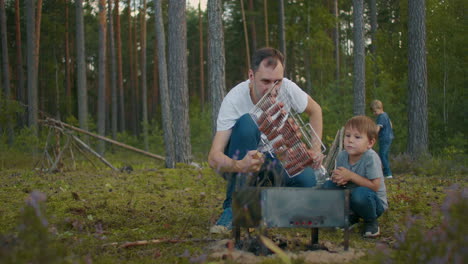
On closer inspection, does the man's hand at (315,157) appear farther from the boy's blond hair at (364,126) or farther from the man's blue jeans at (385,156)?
the man's blue jeans at (385,156)

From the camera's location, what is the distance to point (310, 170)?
4891mm

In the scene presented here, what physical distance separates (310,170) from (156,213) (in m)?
2.28

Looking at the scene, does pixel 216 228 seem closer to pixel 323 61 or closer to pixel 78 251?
pixel 78 251

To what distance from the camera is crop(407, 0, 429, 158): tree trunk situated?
13914 millimetres

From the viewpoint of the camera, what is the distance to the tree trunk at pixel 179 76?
13.7 metres

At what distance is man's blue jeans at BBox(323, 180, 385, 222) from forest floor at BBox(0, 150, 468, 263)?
25cm

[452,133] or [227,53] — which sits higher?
[227,53]

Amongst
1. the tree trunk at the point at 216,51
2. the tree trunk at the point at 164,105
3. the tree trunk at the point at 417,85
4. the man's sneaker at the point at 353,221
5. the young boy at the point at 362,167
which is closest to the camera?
the young boy at the point at 362,167

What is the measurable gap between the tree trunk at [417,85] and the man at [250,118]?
32.3ft

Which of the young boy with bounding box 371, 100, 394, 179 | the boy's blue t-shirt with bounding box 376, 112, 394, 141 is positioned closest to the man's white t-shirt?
the young boy with bounding box 371, 100, 394, 179

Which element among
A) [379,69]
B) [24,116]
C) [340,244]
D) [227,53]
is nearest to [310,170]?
[340,244]

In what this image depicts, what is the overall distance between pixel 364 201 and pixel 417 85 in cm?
1022

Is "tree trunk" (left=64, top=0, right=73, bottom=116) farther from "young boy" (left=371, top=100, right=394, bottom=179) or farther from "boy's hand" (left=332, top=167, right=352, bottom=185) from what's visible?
"boy's hand" (left=332, top=167, right=352, bottom=185)

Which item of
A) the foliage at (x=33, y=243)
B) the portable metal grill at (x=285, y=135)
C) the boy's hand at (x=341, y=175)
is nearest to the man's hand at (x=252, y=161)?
the portable metal grill at (x=285, y=135)
